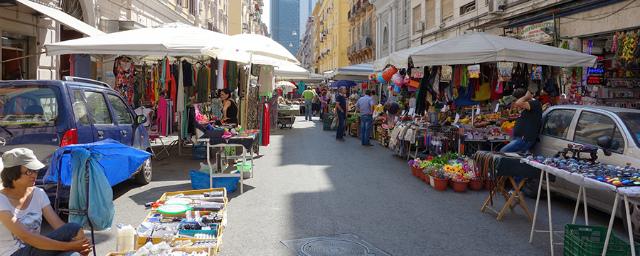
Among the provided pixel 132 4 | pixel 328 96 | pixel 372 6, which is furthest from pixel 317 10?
pixel 132 4

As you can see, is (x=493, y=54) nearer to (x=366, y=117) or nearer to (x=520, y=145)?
(x=520, y=145)

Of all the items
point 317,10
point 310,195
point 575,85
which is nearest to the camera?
point 310,195

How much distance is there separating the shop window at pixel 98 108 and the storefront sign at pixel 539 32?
36.4ft

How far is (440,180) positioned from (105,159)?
17.7 feet

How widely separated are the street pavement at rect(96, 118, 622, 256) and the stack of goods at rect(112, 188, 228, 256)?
476 mm

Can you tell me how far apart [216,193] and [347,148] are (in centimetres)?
905

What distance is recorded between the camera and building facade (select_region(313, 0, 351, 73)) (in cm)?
5603

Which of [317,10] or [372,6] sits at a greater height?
[317,10]

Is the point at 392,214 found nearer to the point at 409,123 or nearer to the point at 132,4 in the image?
the point at 409,123

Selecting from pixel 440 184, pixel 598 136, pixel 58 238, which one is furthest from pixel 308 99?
pixel 58 238

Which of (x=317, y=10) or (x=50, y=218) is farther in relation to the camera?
(x=317, y=10)

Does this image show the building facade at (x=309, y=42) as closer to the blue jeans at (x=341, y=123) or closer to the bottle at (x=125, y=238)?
the blue jeans at (x=341, y=123)

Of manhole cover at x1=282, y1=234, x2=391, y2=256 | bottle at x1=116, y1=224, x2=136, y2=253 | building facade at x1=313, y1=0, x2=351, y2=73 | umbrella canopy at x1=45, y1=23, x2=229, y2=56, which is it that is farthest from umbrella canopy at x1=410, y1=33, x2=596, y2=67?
building facade at x1=313, y1=0, x2=351, y2=73

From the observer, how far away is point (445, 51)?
32.8ft
